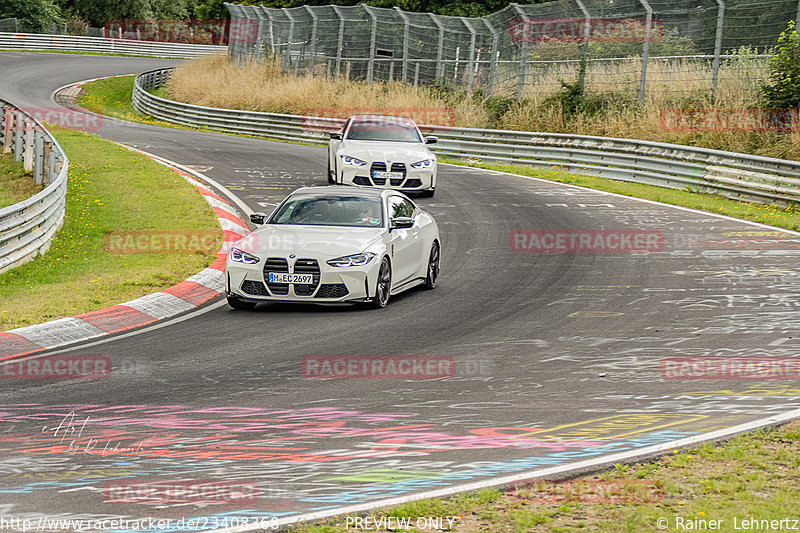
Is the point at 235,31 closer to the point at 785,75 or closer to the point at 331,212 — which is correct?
the point at 785,75

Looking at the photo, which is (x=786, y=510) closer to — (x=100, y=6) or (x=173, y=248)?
(x=173, y=248)

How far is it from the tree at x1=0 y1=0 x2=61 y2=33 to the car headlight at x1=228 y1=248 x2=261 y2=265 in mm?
67112

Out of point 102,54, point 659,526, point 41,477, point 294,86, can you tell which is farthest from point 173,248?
point 102,54

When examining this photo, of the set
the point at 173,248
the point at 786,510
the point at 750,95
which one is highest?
the point at 750,95

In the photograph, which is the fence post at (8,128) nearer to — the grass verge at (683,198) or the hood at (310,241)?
the grass verge at (683,198)

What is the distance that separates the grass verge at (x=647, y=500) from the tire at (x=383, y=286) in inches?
245

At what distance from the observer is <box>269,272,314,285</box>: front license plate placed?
11.9 metres

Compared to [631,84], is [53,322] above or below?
below

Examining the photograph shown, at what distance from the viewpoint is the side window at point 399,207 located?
1350 centimetres

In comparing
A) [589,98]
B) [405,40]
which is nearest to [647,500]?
[589,98]

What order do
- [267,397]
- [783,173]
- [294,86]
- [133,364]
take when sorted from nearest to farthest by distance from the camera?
[267,397]
[133,364]
[783,173]
[294,86]

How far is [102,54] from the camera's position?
236 feet

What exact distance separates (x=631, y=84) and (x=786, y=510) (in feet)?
82.7

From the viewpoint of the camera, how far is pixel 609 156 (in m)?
26.3
